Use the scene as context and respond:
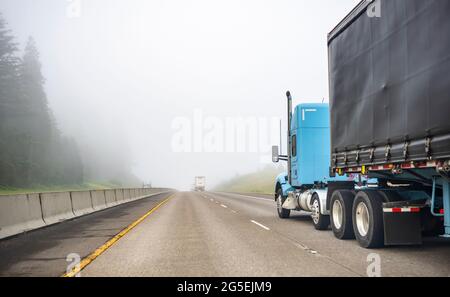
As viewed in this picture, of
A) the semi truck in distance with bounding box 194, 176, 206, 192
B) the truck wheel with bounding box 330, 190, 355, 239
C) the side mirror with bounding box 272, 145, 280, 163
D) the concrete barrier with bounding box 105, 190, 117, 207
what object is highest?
the side mirror with bounding box 272, 145, 280, 163

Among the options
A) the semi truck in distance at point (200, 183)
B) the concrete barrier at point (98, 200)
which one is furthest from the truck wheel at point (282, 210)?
the semi truck in distance at point (200, 183)

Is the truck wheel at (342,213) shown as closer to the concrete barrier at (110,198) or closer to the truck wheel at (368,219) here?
the truck wheel at (368,219)

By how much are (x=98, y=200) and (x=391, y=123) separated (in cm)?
1681

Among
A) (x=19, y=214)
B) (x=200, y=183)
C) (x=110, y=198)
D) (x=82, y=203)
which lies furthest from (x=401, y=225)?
(x=200, y=183)

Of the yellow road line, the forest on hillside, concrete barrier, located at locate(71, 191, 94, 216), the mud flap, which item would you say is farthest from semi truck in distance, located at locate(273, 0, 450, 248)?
the forest on hillside

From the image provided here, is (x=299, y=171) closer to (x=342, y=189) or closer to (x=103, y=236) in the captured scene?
(x=342, y=189)

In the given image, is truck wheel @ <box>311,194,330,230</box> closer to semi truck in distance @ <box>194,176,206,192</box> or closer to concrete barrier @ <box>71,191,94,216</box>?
concrete barrier @ <box>71,191,94,216</box>

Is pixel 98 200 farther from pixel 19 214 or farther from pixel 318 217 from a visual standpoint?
pixel 318 217

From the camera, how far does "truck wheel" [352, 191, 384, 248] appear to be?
7996 millimetres

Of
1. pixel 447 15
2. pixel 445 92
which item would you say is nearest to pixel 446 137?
pixel 445 92

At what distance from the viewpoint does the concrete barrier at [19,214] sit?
34.8ft

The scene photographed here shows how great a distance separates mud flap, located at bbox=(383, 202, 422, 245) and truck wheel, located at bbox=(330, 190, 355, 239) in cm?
161

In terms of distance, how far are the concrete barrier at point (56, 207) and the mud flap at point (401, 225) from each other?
9.95m

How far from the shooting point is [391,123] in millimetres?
7496
